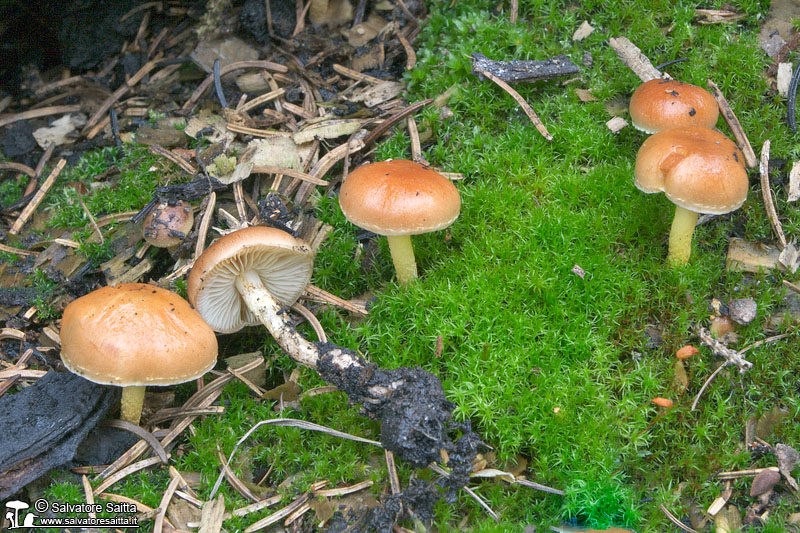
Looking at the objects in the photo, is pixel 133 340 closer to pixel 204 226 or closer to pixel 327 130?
pixel 204 226

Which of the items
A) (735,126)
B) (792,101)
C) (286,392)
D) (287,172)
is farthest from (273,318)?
(792,101)

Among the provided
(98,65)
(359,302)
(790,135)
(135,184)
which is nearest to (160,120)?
(135,184)

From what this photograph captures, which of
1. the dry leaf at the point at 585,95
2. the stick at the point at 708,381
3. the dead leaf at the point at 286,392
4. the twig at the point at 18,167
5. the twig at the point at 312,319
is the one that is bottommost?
the stick at the point at 708,381

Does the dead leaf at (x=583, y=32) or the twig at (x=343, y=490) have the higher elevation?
the dead leaf at (x=583, y=32)

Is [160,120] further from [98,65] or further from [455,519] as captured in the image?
[455,519]

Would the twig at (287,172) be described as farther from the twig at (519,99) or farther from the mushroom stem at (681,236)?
the mushroom stem at (681,236)

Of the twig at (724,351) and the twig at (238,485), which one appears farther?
the twig at (724,351)

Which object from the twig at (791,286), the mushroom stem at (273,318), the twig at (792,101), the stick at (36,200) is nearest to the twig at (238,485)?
the mushroom stem at (273,318)
